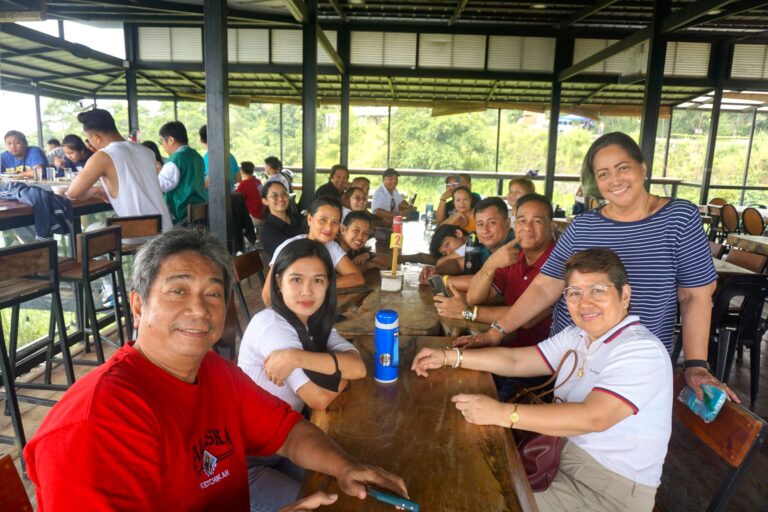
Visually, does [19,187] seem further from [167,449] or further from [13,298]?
[167,449]

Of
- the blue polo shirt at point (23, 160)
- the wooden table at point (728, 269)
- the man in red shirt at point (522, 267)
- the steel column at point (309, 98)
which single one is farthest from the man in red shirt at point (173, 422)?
the blue polo shirt at point (23, 160)

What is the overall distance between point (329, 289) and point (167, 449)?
829 mm

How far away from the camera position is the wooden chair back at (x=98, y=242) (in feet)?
8.31

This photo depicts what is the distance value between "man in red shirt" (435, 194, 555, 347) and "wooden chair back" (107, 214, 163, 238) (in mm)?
2011

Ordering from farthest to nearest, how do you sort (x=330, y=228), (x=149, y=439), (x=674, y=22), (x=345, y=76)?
(x=345, y=76) < (x=674, y=22) < (x=330, y=228) < (x=149, y=439)

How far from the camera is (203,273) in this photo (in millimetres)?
1054

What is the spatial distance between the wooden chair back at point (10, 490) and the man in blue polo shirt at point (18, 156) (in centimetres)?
622

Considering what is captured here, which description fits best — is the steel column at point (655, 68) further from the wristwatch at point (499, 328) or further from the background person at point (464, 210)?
the wristwatch at point (499, 328)

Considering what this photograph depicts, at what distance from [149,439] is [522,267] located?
74.7 inches

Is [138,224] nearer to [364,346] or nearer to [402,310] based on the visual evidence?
[402,310]

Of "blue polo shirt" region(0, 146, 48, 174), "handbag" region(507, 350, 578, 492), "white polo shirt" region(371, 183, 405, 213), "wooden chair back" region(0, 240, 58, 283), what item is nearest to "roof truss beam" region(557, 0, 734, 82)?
"white polo shirt" region(371, 183, 405, 213)

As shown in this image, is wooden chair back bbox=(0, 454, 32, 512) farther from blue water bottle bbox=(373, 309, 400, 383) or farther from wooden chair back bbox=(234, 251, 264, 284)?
wooden chair back bbox=(234, 251, 264, 284)

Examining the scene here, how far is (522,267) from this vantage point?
237cm

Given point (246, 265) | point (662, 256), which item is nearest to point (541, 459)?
point (662, 256)
